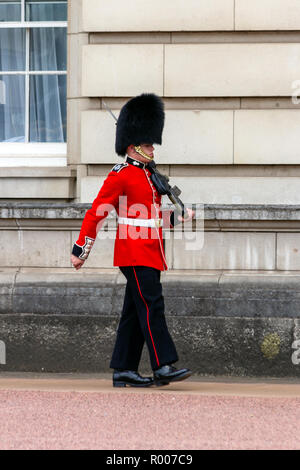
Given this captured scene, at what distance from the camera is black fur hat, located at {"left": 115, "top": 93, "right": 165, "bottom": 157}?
7.13m

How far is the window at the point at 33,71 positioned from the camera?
30.5 ft

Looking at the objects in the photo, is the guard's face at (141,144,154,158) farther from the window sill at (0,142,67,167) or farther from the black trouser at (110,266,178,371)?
the window sill at (0,142,67,167)

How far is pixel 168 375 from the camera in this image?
6.88 meters

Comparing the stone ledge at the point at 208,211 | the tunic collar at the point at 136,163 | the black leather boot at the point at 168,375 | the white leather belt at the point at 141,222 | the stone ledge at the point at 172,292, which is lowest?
the black leather boot at the point at 168,375

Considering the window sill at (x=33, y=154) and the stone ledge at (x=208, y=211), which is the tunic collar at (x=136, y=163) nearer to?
the stone ledge at (x=208, y=211)

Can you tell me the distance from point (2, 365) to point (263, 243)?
2.02m

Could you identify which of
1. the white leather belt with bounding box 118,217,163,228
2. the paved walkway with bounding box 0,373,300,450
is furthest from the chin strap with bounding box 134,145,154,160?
the paved walkway with bounding box 0,373,300,450

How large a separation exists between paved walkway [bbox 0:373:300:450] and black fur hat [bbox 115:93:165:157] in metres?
1.48

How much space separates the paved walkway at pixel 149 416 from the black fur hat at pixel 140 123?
1.48 metres

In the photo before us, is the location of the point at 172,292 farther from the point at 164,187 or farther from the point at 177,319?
the point at 164,187

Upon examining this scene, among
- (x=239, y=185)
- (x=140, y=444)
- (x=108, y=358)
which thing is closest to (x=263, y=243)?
(x=239, y=185)
